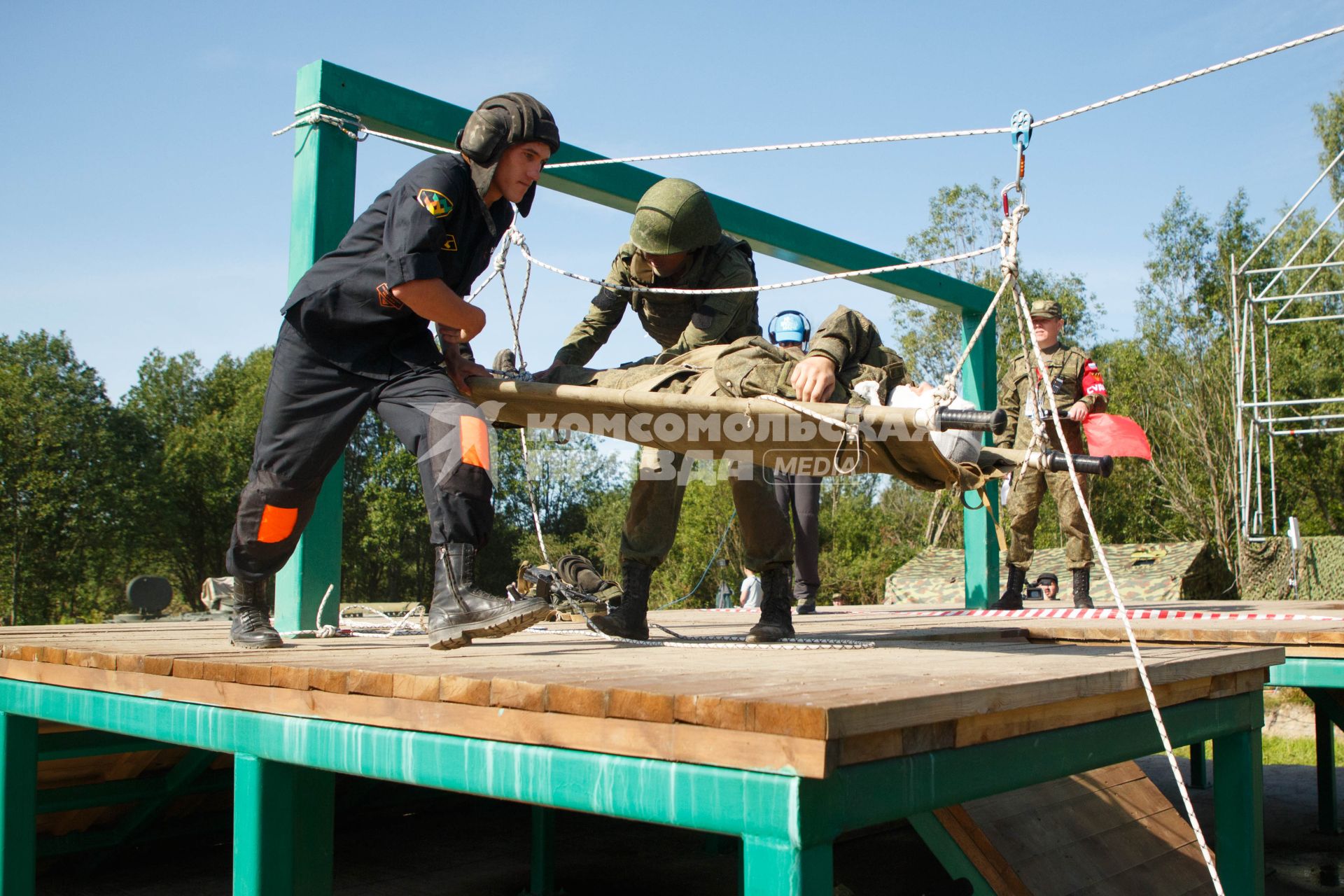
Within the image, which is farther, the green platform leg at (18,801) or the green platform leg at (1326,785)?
the green platform leg at (1326,785)

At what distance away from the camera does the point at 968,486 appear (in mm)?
3256

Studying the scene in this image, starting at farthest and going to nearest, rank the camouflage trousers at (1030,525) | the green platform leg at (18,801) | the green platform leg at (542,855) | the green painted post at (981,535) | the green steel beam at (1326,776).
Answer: the green painted post at (981,535)
the camouflage trousers at (1030,525)
the green steel beam at (1326,776)
the green platform leg at (542,855)
the green platform leg at (18,801)

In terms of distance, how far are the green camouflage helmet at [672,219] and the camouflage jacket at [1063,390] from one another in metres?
3.35

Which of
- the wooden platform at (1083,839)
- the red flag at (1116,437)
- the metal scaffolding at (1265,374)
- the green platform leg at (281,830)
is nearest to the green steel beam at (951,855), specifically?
the wooden platform at (1083,839)

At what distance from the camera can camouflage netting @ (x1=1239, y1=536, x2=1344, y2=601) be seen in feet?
58.1

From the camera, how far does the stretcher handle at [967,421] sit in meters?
2.72

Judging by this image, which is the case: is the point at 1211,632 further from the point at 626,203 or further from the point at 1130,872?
the point at 626,203

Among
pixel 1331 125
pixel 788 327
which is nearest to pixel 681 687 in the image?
pixel 788 327

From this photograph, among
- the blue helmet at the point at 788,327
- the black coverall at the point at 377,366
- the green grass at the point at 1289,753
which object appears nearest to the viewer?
the black coverall at the point at 377,366

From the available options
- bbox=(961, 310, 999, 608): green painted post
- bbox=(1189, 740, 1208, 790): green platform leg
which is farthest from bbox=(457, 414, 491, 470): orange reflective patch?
bbox=(1189, 740, 1208, 790): green platform leg

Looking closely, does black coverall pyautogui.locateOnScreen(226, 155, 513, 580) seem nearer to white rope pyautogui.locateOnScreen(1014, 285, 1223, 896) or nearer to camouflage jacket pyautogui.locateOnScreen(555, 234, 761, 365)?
camouflage jacket pyautogui.locateOnScreen(555, 234, 761, 365)

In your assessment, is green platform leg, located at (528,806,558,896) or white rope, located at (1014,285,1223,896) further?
green platform leg, located at (528,806,558,896)

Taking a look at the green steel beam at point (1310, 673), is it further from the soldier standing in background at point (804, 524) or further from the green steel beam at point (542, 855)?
the soldier standing in background at point (804, 524)

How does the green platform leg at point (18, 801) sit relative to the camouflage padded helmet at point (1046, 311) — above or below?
below
